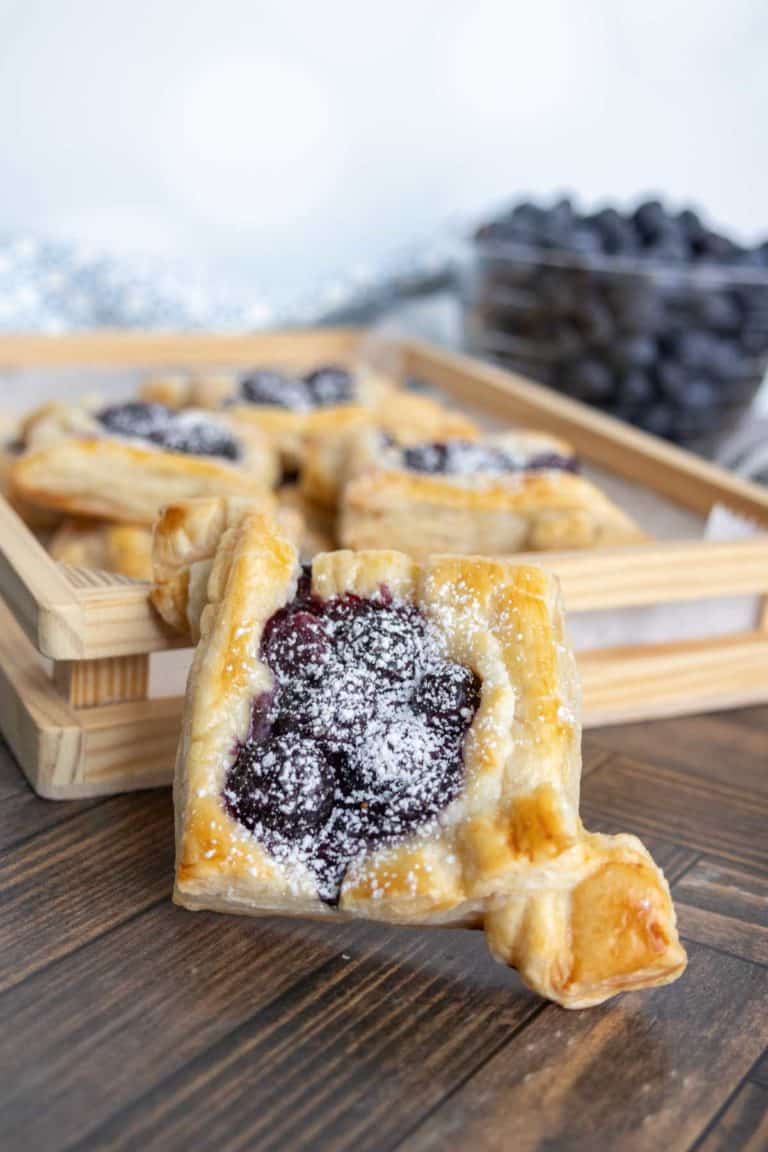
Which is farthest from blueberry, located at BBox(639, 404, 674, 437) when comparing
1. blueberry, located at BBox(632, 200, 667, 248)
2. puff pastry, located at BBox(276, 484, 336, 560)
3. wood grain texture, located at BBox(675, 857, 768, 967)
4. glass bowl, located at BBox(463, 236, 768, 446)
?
wood grain texture, located at BBox(675, 857, 768, 967)

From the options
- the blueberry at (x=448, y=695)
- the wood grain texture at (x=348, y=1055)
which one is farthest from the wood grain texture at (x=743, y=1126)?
the blueberry at (x=448, y=695)

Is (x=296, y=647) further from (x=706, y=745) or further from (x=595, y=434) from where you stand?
(x=595, y=434)

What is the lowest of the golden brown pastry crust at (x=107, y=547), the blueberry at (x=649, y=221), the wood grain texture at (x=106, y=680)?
the golden brown pastry crust at (x=107, y=547)

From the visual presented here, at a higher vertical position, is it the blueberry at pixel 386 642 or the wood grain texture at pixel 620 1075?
the blueberry at pixel 386 642

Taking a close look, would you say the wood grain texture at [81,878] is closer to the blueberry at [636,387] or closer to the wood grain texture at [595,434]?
the wood grain texture at [595,434]

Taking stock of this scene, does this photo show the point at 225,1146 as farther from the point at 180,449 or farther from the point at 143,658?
the point at 180,449

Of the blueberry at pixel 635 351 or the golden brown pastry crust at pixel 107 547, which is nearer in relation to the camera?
the golden brown pastry crust at pixel 107 547

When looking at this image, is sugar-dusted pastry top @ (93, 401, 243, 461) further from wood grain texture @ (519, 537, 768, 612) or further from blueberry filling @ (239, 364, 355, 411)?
wood grain texture @ (519, 537, 768, 612)
